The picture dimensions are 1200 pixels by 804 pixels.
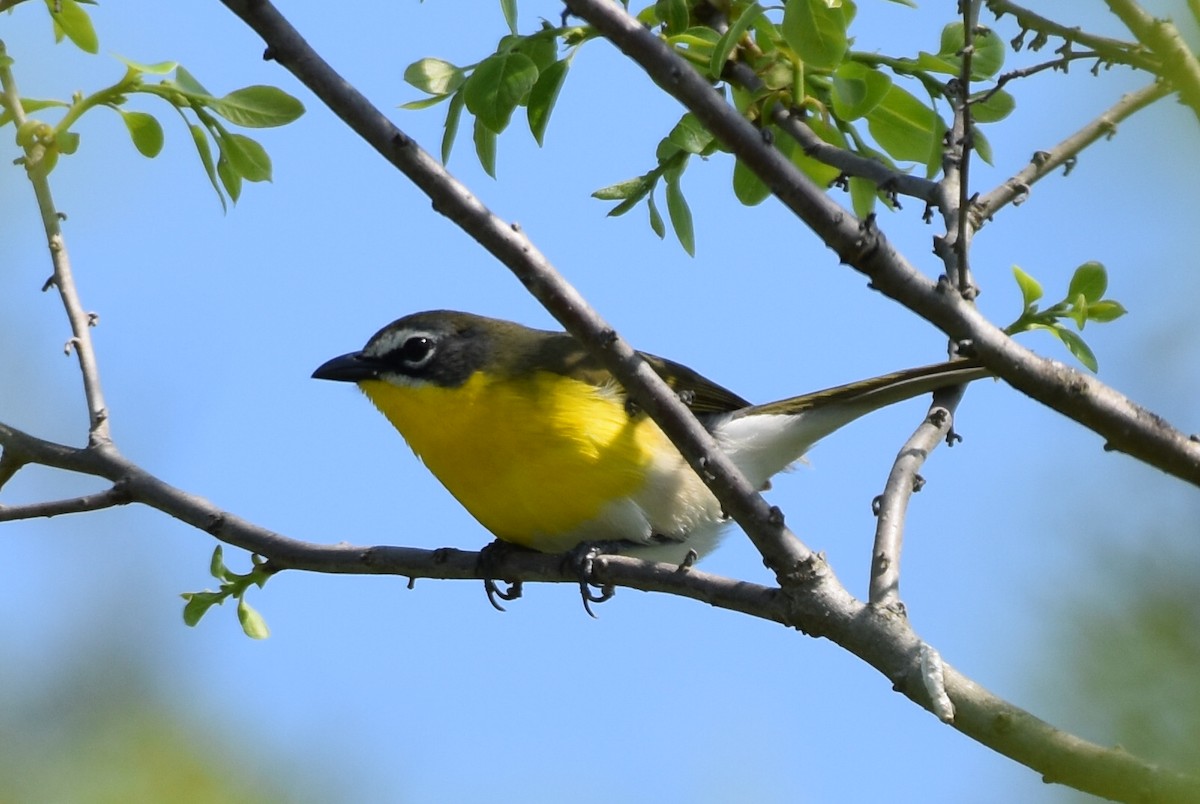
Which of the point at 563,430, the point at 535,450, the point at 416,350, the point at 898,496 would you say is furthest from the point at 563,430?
the point at 898,496

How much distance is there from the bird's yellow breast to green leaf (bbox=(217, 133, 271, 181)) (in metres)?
2.21

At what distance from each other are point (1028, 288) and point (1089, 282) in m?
0.17

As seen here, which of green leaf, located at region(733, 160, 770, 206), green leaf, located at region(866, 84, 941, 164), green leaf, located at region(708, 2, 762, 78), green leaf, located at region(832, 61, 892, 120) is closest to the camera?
green leaf, located at region(708, 2, 762, 78)

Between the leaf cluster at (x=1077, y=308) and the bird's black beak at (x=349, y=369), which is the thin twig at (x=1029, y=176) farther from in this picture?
the bird's black beak at (x=349, y=369)

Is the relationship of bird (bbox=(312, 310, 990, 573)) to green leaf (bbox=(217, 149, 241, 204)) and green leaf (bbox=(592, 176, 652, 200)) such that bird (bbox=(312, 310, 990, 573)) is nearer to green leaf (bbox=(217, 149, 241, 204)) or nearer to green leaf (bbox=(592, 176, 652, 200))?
green leaf (bbox=(592, 176, 652, 200))

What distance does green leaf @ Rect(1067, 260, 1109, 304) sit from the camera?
3.79 metres

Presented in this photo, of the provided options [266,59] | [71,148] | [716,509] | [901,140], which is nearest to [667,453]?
[716,509]

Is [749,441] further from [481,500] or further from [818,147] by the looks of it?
[818,147]

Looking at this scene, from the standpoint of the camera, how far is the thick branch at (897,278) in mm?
2619

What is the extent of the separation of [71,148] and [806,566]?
2.54m

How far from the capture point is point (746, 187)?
15.9 ft

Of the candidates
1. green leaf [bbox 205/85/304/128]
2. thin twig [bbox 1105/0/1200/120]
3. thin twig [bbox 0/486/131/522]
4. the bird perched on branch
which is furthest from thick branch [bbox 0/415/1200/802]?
green leaf [bbox 205/85/304/128]

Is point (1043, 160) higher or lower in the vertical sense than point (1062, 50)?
higher

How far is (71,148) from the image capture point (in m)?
4.11
